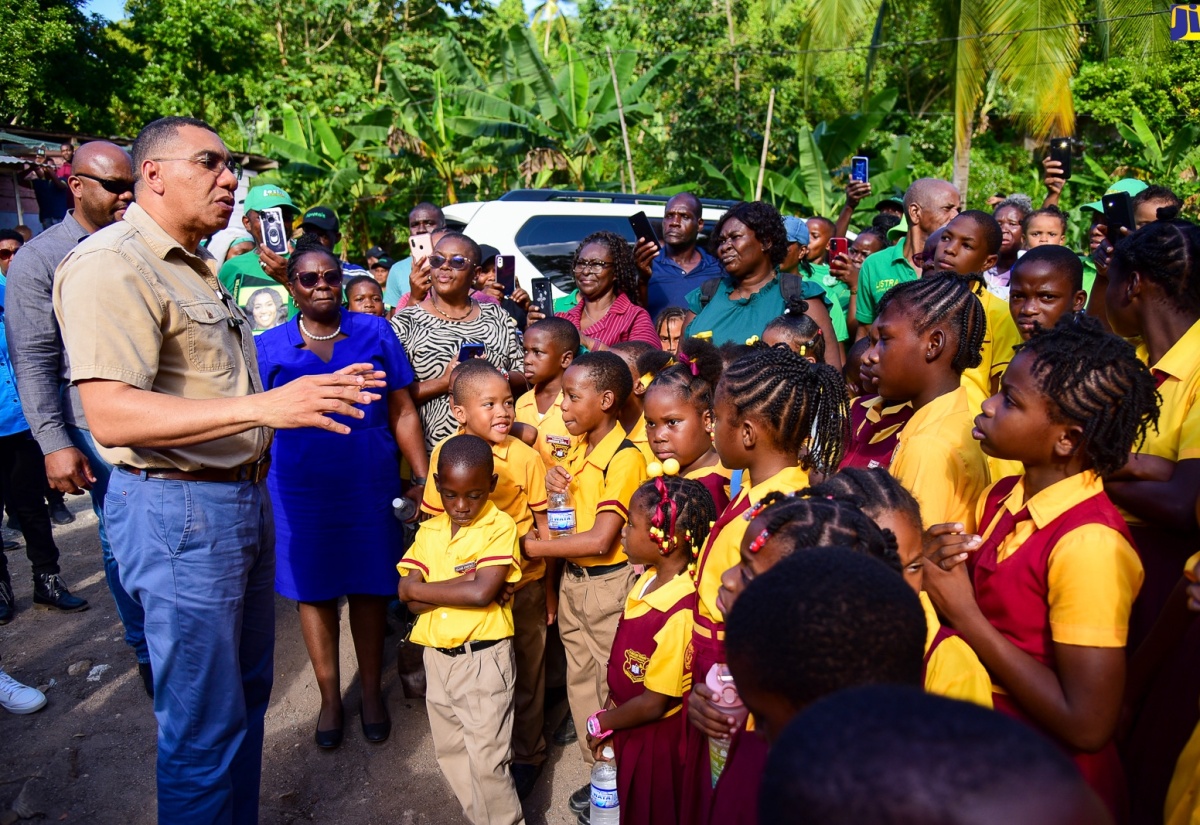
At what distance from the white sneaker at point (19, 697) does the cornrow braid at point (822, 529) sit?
405 cm

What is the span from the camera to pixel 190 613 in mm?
2674

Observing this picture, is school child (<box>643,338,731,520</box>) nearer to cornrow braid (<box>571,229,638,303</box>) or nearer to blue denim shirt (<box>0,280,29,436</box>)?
cornrow braid (<box>571,229,638,303</box>)

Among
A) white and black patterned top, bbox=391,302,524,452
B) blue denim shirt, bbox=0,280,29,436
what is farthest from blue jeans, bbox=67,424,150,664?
white and black patterned top, bbox=391,302,524,452

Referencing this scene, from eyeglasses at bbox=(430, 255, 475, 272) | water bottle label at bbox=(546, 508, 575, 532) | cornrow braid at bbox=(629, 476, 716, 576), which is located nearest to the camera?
cornrow braid at bbox=(629, 476, 716, 576)

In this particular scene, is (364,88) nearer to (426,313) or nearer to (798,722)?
(426,313)

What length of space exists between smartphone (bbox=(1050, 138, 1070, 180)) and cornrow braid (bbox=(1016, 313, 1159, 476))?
4.04 m

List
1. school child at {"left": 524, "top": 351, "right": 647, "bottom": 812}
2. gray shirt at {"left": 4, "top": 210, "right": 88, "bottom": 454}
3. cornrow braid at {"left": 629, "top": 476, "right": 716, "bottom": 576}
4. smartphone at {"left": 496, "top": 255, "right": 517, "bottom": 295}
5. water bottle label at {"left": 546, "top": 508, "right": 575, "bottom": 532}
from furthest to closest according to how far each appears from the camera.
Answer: smartphone at {"left": 496, "top": 255, "right": 517, "bottom": 295} < gray shirt at {"left": 4, "top": 210, "right": 88, "bottom": 454} < school child at {"left": 524, "top": 351, "right": 647, "bottom": 812} < water bottle label at {"left": 546, "top": 508, "right": 575, "bottom": 532} < cornrow braid at {"left": 629, "top": 476, "right": 716, "bottom": 576}

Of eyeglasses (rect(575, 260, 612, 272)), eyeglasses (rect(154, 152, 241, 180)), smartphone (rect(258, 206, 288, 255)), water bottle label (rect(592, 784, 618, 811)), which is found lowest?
water bottle label (rect(592, 784, 618, 811))

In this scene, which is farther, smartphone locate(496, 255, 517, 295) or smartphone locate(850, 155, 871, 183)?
smartphone locate(850, 155, 871, 183)

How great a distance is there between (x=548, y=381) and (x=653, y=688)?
2094mm

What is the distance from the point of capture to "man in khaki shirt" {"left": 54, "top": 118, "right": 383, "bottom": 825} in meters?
2.46

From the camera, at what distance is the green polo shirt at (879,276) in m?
5.04

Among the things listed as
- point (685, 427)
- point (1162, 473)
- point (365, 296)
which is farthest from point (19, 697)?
point (1162, 473)

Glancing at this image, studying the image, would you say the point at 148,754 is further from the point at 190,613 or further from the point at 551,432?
the point at 551,432
